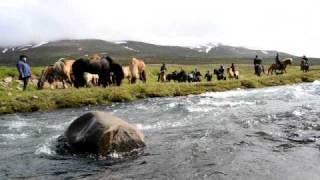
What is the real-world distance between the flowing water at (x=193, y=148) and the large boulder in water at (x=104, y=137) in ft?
1.15

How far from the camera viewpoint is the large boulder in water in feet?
50.5

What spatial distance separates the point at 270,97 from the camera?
32.5 metres

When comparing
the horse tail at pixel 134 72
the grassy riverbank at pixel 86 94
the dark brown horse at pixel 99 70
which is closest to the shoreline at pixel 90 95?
the grassy riverbank at pixel 86 94

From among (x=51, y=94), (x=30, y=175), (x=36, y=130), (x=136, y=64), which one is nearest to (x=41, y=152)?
(x=30, y=175)

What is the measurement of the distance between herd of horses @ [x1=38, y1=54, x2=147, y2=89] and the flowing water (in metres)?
13.5

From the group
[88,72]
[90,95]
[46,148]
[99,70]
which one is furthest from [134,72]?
[46,148]

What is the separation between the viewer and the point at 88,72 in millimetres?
39312

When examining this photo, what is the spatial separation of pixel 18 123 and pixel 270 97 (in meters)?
16.0

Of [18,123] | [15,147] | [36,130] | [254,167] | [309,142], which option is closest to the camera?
[254,167]

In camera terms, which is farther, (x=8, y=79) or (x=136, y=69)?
(x=136, y=69)

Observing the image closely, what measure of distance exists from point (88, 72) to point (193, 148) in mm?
24504

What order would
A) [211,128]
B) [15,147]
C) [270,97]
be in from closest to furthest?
[15,147] < [211,128] < [270,97]

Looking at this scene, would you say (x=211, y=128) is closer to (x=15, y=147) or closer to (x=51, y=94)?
(x=15, y=147)

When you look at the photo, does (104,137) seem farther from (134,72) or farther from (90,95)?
(134,72)
